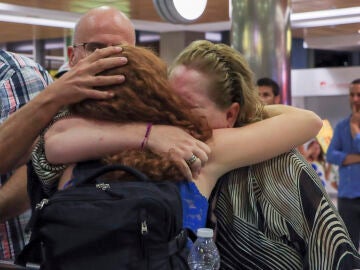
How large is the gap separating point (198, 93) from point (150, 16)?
934 cm

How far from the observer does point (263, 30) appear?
4.73m

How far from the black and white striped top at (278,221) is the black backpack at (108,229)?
1.10ft

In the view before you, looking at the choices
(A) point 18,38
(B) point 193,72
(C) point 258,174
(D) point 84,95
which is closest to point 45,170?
(D) point 84,95

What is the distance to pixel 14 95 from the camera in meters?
2.14

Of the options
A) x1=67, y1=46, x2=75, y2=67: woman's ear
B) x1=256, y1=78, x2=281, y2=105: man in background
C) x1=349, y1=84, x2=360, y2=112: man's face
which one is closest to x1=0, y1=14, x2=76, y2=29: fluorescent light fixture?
x1=349, y1=84, x2=360, y2=112: man's face

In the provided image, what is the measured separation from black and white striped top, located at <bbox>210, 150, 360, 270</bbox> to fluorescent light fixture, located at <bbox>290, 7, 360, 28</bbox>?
28.2 ft

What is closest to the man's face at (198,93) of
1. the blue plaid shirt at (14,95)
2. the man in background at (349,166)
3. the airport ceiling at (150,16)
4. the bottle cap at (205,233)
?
the bottle cap at (205,233)

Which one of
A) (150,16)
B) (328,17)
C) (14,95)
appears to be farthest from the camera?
(150,16)

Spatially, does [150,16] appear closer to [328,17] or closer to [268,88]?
[328,17]

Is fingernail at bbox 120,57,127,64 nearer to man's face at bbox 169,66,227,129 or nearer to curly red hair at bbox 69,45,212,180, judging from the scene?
curly red hair at bbox 69,45,212,180

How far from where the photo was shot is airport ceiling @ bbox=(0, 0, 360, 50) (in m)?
9.16

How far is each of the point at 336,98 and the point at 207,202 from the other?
30.7ft

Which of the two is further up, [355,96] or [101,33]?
[101,33]

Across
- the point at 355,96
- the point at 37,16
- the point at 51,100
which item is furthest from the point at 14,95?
the point at 37,16
